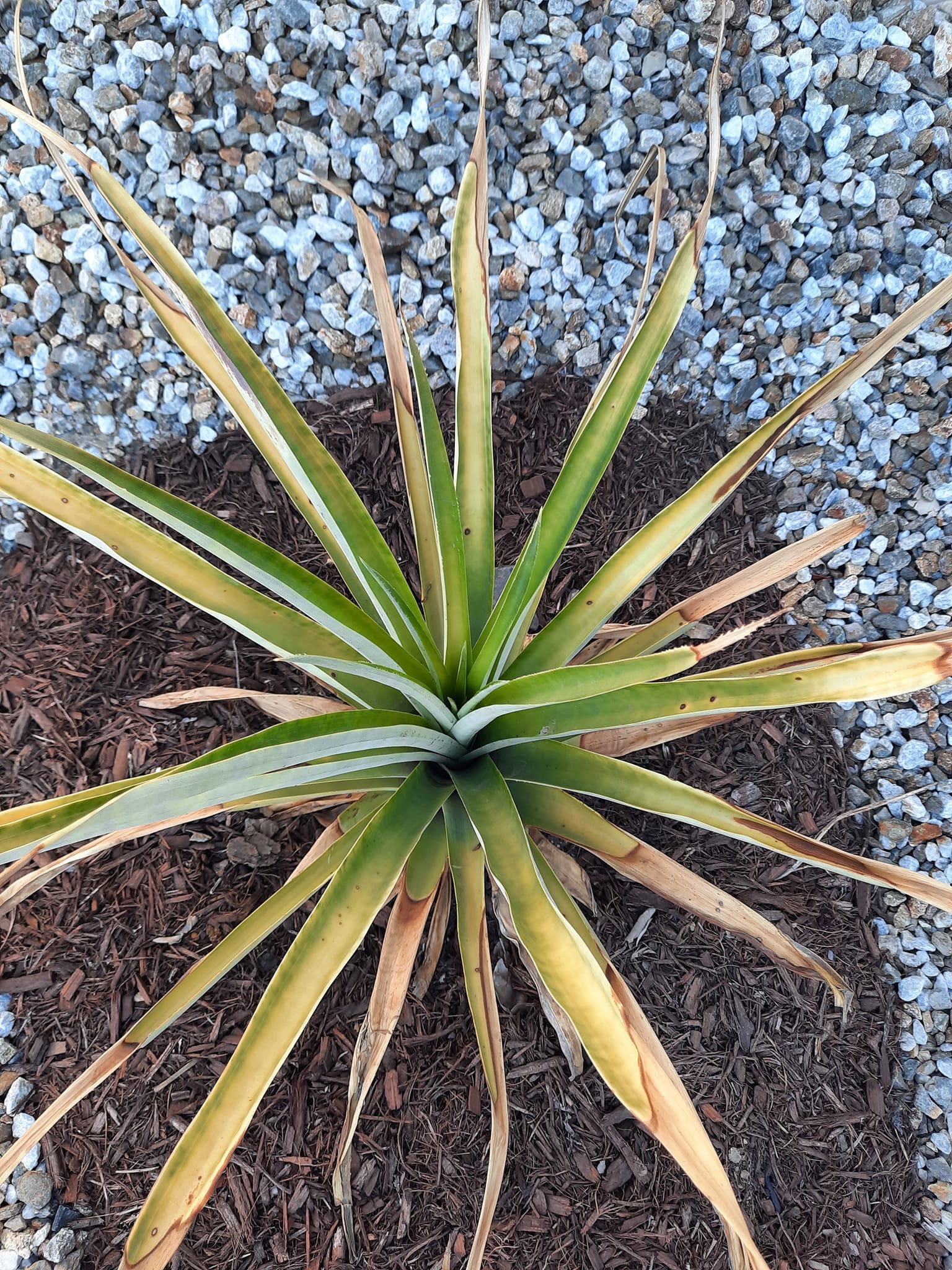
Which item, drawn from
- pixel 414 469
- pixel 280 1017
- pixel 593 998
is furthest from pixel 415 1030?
pixel 414 469

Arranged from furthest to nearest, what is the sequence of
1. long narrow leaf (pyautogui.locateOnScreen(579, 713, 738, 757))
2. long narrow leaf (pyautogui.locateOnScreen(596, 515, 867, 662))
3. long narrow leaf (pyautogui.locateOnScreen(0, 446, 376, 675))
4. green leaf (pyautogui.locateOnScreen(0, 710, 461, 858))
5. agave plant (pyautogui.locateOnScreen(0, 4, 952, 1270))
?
long narrow leaf (pyautogui.locateOnScreen(579, 713, 738, 757))
long narrow leaf (pyautogui.locateOnScreen(596, 515, 867, 662))
long narrow leaf (pyautogui.locateOnScreen(0, 446, 376, 675))
agave plant (pyautogui.locateOnScreen(0, 4, 952, 1270))
green leaf (pyautogui.locateOnScreen(0, 710, 461, 858))

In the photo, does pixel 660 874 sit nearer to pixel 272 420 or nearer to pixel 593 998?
pixel 593 998

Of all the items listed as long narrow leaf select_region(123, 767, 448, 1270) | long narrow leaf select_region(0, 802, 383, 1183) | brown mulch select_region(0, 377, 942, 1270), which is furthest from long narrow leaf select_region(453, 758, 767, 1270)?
brown mulch select_region(0, 377, 942, 1270)

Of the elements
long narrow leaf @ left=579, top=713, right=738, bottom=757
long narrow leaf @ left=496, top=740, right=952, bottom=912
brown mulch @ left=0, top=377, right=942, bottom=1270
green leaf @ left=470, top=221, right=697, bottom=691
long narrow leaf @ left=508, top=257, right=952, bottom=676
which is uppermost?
green leaf @ left=470, top=221, right=697, bottom=691

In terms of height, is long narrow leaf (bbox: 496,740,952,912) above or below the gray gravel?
above

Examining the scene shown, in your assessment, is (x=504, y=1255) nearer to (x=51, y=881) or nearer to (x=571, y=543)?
(x=51, y=881)

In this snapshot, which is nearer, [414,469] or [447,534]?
[447,534]

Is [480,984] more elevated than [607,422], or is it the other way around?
[607,422]

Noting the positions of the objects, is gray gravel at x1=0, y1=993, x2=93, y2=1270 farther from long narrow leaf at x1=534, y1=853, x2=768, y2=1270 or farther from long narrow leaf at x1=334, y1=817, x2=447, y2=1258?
long narrow leaf at x1=534, y1=853, x2=768, y2=1270

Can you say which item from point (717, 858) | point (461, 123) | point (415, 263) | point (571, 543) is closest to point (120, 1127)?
point (717, 858)
